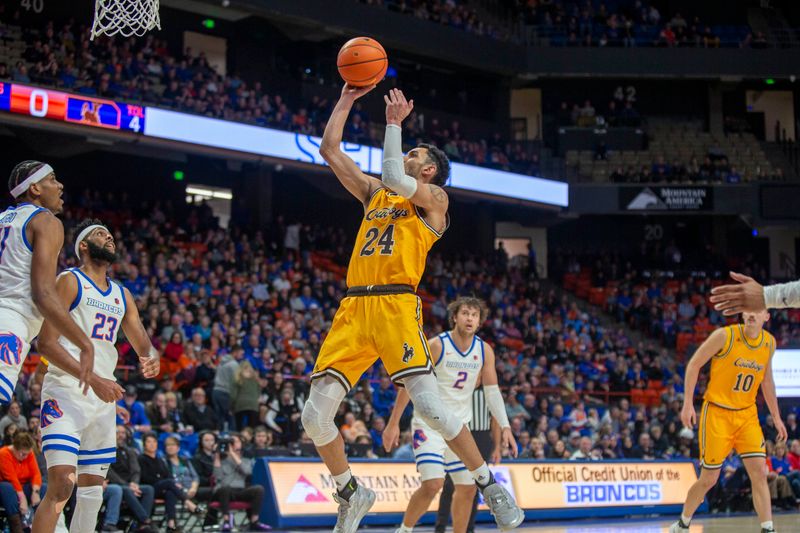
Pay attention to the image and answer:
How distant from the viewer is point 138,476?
12258 millimetres

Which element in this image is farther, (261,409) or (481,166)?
(481,166)

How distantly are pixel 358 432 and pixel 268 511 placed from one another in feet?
9.19

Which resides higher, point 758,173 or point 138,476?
point 758,173

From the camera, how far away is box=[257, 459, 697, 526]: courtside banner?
13.4 m

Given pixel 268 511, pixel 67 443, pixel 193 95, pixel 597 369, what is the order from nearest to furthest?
pixel 67 443, pixel 268 511, pixel 193 95, pixel 597 369

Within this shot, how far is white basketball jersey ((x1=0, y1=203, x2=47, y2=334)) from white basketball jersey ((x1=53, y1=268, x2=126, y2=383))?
0.92m

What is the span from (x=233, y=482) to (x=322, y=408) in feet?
23.1

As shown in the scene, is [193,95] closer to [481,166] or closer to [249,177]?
[249,177]

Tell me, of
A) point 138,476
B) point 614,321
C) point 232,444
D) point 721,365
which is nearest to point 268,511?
point 232,444

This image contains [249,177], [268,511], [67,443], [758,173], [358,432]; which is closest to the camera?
[67,443]

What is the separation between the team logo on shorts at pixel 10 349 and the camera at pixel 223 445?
296 inches

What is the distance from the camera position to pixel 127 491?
1182cm

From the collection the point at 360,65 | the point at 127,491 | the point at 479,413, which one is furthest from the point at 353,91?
the point at 127,491

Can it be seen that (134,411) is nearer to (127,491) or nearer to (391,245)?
(127,491)
